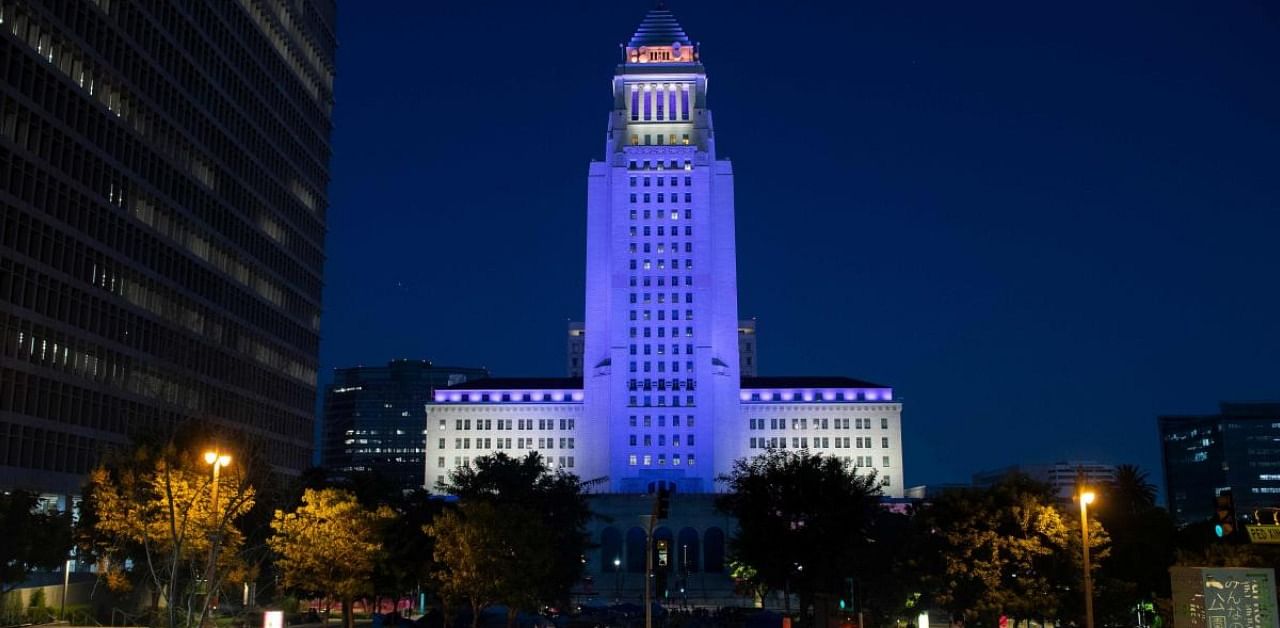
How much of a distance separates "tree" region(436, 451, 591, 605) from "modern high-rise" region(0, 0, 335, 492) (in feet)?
54.0

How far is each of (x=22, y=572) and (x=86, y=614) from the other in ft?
25.6

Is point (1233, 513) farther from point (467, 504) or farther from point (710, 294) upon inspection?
point (710, 294)

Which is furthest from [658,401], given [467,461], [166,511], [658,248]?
[166,511]

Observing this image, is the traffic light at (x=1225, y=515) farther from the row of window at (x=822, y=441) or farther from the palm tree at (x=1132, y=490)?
the row of window at (x=822, y=441)

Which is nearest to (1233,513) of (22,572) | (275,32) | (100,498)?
(100,498)

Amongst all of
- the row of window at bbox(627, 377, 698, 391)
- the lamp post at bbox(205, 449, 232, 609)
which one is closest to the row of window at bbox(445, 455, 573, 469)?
the row of window at bbox(627, 377, 698, 391)

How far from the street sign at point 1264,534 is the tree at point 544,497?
4677 cm

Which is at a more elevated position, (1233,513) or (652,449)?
(652,449)

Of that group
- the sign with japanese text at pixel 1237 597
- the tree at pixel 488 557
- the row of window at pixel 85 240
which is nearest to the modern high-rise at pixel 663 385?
the row of window at pixel 85 240

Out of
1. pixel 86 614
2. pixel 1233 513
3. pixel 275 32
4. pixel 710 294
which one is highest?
pixel 275 32

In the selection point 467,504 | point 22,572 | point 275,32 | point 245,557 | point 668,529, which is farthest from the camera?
point 668,529

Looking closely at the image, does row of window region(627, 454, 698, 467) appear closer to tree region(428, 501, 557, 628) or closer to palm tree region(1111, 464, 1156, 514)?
palm tree region(1111, 464, 1156, 514)

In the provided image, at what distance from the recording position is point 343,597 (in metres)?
62.0

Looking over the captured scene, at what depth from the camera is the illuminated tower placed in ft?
609
